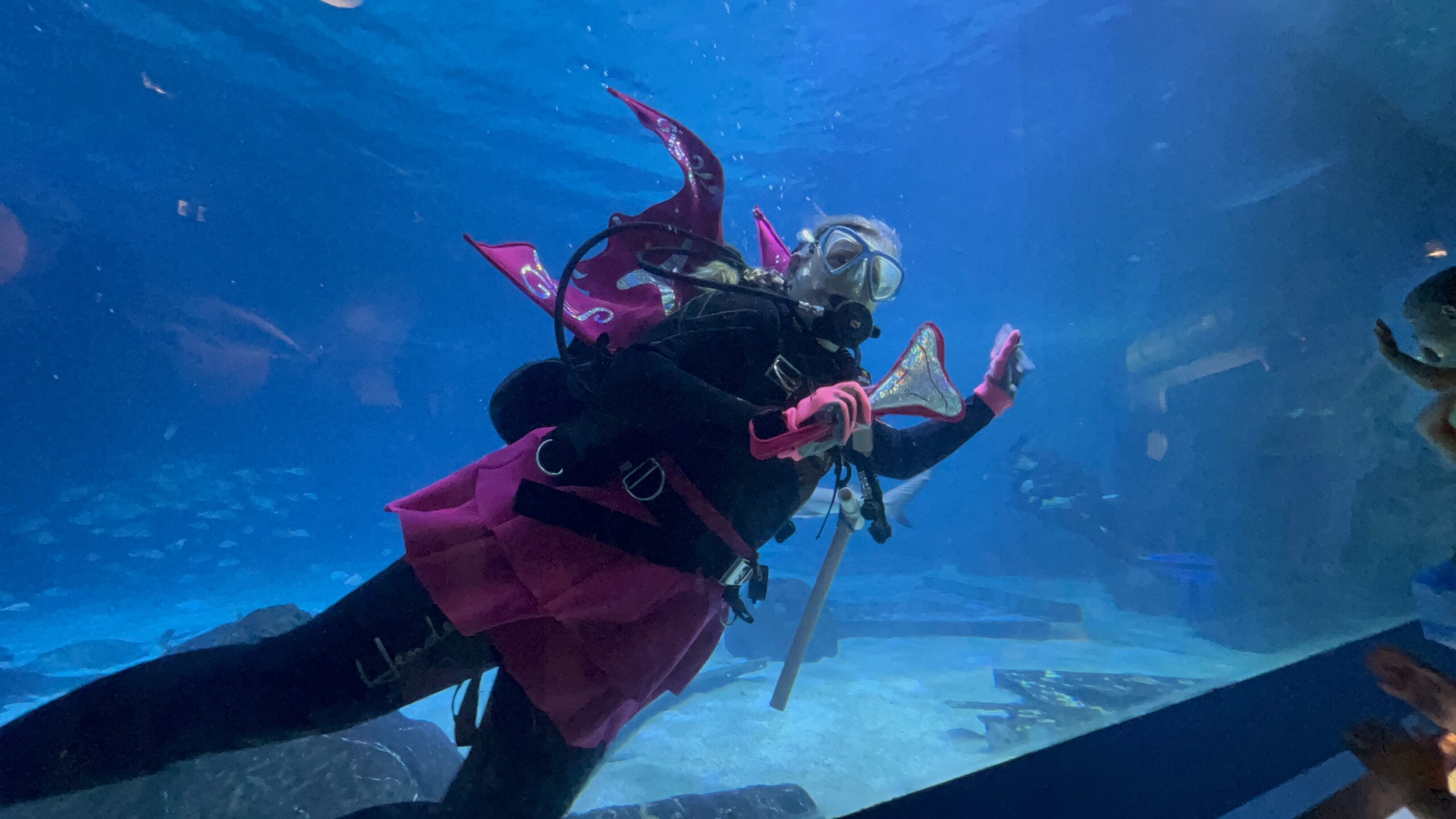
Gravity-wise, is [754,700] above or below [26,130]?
below

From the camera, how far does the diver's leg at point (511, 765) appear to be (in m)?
2.01

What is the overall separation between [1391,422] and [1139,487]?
12.6 metres

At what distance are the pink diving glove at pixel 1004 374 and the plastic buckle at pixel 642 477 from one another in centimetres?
176

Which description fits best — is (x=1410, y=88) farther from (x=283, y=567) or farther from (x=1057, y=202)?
(x=283, y=567)

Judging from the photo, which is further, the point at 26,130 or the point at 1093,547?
the point at 1093,547

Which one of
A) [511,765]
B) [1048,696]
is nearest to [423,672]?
[511,765]

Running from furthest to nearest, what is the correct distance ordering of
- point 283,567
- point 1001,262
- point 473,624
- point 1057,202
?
point 283,567 < point 1001,262 < point 1057,202 < point 473,624

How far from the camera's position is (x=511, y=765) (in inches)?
79.7

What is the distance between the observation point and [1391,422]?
938 centimetres

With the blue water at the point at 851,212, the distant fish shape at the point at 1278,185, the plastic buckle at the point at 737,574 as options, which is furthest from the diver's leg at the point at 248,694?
the distant fish shape at the point at 1278,185

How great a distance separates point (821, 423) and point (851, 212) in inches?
901

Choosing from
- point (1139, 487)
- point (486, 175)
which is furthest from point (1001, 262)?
point (486, 175)

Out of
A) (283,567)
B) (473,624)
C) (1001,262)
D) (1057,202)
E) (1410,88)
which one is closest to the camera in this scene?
(473,624)

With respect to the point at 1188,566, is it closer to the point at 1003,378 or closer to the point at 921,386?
the point at 1003,378
